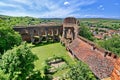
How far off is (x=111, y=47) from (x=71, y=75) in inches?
1337

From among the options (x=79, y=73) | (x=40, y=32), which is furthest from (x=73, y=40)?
(x=79, y=73)

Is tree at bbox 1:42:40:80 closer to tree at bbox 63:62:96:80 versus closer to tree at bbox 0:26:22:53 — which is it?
tree at bbox 63:62:96:80

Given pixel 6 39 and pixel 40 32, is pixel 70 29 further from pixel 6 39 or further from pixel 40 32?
pixel 6 39

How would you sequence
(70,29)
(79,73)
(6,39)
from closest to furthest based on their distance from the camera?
(79,73), (6,39), (70,29)

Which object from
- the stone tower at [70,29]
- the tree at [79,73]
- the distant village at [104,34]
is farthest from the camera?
the distant village at [104,34]

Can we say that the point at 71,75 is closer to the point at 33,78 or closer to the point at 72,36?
the point at 33,78

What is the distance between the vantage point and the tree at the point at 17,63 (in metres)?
20.2

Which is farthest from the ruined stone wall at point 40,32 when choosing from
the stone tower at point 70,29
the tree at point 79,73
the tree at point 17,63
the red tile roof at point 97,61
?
the tree at point 79,73

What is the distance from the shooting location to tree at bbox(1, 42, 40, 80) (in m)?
20.2

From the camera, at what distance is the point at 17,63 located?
2044 cm

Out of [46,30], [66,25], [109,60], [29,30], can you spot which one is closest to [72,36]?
[66,25]

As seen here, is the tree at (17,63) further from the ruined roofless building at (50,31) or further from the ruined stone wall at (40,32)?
the ruined stone wall at (40,32)

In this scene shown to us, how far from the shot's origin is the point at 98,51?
3131cm

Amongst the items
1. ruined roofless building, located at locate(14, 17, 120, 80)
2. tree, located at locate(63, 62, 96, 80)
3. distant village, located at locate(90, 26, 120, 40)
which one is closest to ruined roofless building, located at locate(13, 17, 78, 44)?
ruined roofless building, located at locate(14, 17, 120, 80)
